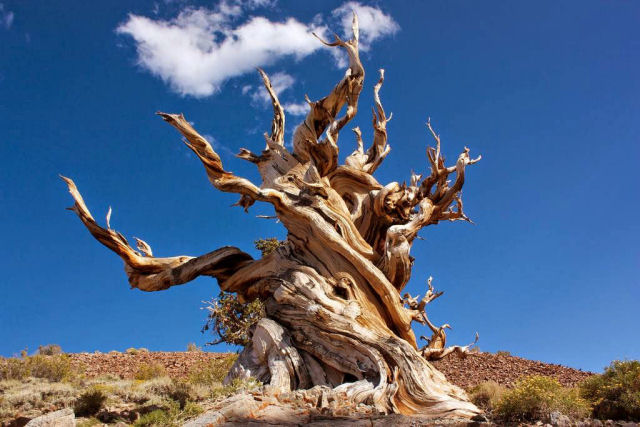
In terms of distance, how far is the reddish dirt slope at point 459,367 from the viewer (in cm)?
1253

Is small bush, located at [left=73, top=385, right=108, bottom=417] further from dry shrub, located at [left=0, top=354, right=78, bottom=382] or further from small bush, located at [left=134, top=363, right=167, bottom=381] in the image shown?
small bush, located at [left=134, top=363, right=167, bottom=381]

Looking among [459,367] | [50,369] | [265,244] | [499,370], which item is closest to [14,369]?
[50,369]

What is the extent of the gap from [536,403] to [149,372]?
29.9ft

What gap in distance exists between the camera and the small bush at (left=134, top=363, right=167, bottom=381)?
1258 centimetres

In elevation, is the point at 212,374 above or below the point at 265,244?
below

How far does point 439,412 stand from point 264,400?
1.93 meters

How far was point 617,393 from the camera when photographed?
8.26m

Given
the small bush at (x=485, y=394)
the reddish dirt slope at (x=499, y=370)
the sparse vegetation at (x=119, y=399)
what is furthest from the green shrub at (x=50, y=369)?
the reddish dirt slope at (x=499, y=370)

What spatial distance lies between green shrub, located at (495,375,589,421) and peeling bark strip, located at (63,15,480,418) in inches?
33.4

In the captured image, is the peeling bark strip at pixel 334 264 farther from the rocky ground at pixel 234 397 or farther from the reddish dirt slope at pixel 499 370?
the reddish dirt slope at pixel 499 370

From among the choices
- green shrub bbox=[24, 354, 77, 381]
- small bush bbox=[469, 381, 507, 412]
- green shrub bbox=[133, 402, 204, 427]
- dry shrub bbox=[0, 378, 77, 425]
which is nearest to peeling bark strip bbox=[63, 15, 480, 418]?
green shrub bbox=[133, 402, 204, 427]

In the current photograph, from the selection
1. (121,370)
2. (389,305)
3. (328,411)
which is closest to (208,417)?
(328,411)

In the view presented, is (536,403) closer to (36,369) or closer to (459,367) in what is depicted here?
(459,367)

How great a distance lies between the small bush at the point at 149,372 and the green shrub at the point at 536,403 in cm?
851
